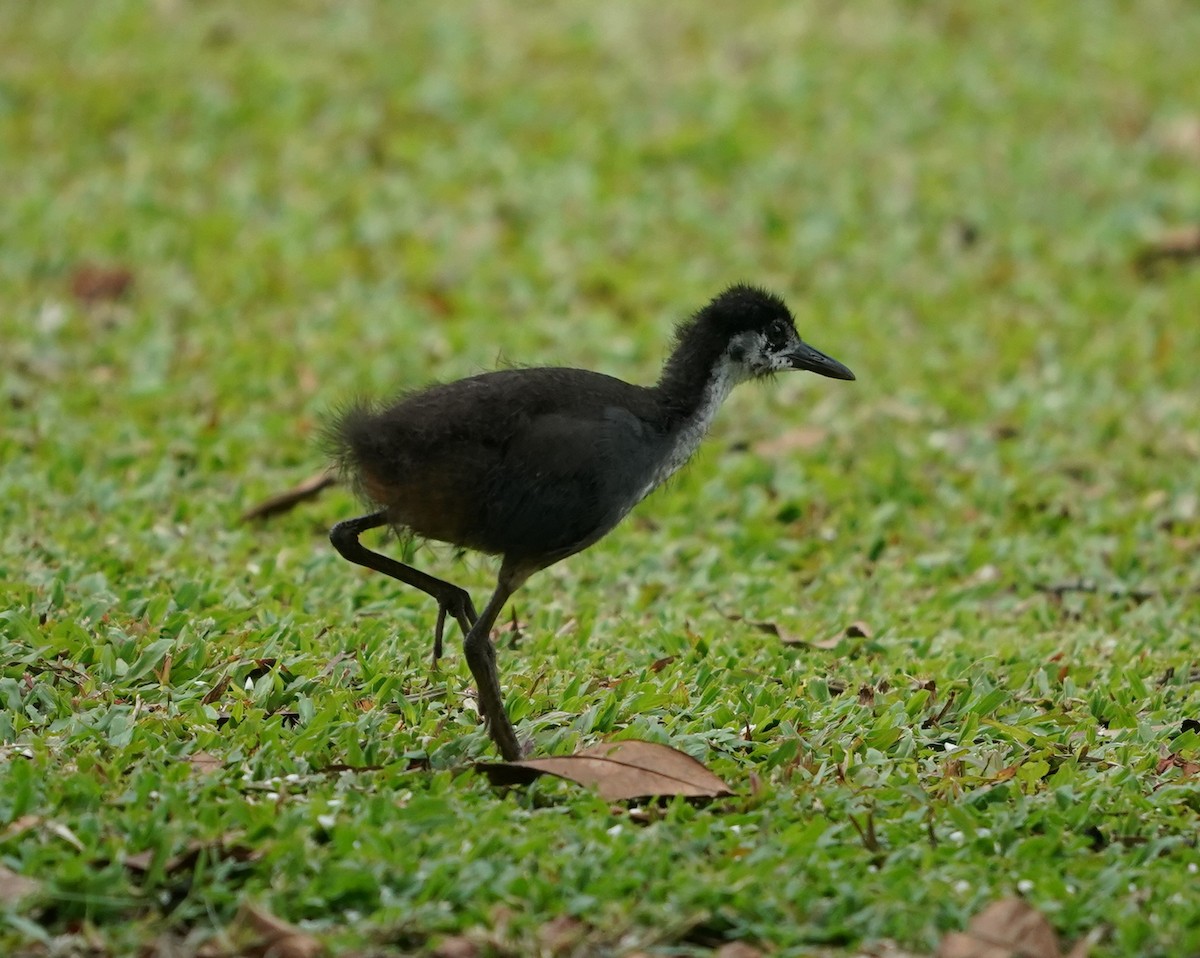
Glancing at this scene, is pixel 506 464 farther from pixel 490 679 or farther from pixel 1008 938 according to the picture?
pixel 1008 938

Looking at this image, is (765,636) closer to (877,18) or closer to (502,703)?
(502,703)

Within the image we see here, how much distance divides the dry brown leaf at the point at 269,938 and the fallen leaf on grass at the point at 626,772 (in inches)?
33.3

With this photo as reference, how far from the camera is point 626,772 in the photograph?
4.71 metres

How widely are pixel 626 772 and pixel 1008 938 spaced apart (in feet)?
3.63

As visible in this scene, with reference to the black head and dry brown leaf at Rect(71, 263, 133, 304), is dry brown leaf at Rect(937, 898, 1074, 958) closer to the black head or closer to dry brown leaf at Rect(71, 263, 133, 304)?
the black head

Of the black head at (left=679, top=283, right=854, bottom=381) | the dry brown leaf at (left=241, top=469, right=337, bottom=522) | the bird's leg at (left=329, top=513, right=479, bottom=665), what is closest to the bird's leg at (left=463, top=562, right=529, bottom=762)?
the bird's leg at (left=329, top=513, right=479, bottom=665)

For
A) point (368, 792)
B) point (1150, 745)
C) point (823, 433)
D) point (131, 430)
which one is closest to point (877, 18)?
point (823, 433)

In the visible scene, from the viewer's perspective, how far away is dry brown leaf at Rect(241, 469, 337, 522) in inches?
283

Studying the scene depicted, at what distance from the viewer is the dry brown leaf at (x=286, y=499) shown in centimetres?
720

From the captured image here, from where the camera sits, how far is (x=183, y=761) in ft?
15.5

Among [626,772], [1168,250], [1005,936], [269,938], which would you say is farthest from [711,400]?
[1168,250]

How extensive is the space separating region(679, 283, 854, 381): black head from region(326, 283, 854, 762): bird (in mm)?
192

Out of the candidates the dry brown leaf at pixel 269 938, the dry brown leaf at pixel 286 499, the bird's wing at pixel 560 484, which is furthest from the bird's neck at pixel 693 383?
the dry brown leaf at pixel 286 499

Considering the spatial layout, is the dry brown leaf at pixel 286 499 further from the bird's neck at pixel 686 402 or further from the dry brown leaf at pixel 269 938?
the dry brown leaf at pixel 269 938
